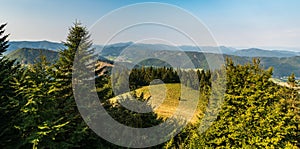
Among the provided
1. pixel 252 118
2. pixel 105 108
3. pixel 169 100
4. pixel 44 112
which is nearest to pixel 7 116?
pixel 44 112

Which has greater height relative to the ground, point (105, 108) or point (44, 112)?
point (44, 112)

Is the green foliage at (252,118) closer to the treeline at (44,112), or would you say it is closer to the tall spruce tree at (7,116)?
the treeline at (44,112)

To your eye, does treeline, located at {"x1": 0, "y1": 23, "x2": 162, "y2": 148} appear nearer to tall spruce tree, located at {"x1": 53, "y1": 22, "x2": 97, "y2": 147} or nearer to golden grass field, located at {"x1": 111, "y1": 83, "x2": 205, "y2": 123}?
tall spruce tree, located at {"x1": 53, "y1": 22, "x2": 97, "y2": 147}

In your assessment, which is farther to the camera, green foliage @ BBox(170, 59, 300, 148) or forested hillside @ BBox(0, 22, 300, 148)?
green foliage @ BBox(170, 59, 300, 148)

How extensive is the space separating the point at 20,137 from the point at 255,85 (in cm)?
2352

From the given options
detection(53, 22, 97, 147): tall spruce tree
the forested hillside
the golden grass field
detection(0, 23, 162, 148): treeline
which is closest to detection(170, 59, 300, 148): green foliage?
the forested hillside

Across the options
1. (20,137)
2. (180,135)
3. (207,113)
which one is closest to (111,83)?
(180,135)

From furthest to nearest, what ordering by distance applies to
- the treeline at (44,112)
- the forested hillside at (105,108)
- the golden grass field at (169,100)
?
the golden grass field at (169,100), the forested hillside at (105,108), the treeline at (44,112)

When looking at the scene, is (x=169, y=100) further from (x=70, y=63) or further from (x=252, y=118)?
(x=70, y=63)

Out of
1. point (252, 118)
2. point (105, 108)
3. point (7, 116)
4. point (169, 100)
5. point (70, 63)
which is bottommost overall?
point (169, 100)

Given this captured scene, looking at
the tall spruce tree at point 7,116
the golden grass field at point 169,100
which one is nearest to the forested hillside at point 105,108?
the tall spruce tree at point 7,116

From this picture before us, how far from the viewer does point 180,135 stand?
26.0m

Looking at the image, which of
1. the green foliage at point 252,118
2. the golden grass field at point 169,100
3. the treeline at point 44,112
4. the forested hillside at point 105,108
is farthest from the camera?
the golden grass field at point 169,100

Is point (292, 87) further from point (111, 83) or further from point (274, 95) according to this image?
point (111, 83)
